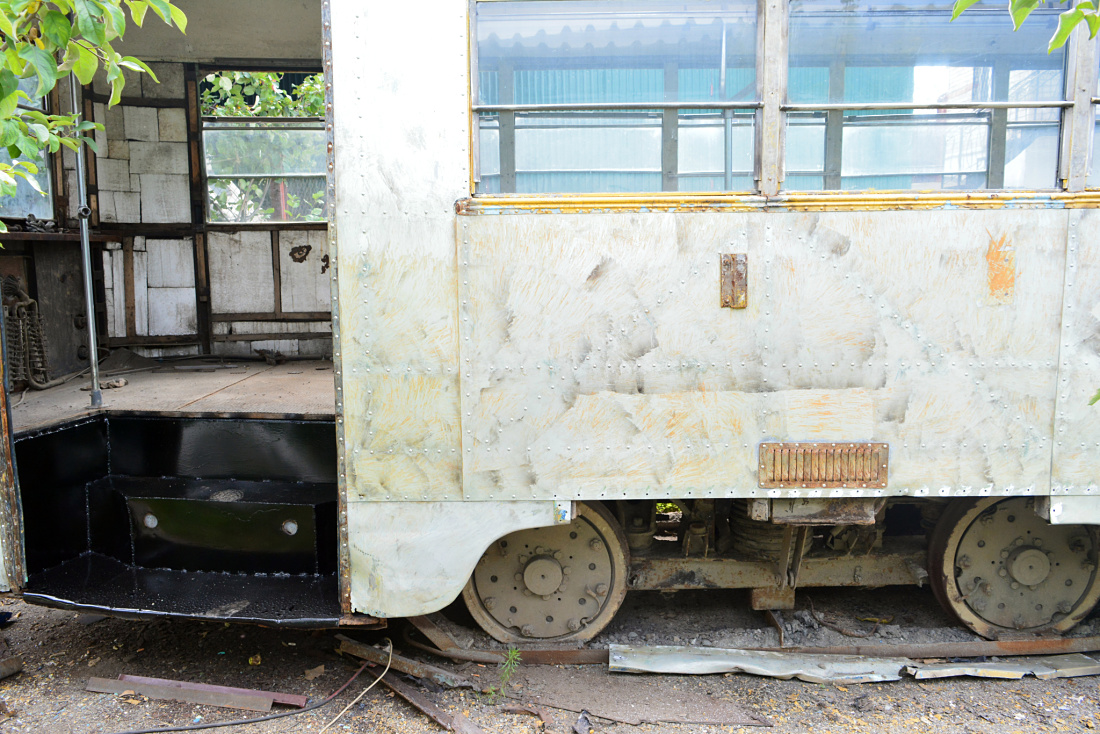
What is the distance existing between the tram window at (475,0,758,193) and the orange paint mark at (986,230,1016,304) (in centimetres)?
105

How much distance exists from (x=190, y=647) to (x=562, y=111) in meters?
3.38

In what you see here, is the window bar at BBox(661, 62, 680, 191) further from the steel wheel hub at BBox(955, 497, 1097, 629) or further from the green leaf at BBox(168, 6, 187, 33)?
the steel wheel hub at BBox(955, 497, 1097, 629)

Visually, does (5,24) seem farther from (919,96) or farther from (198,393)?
(919,96)

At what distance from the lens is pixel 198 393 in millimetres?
4582

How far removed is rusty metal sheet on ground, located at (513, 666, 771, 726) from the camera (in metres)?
3.44

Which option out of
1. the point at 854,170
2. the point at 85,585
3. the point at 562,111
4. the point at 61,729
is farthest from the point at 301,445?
the point at 854,170

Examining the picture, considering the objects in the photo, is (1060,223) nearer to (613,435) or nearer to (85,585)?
(613,435)

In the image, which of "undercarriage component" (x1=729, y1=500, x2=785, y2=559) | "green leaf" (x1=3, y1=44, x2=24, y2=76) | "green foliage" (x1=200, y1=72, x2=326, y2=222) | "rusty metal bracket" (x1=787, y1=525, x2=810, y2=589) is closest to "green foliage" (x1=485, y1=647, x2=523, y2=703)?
"undercarriage component" (x1=729, y1=500, x2=785, y2=559)

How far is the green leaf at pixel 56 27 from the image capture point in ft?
8.57

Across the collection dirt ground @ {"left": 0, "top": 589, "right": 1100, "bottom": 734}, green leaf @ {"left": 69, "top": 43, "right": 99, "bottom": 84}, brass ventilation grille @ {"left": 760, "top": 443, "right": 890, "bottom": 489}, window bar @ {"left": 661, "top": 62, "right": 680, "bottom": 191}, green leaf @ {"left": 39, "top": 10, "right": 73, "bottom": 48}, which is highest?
green leaf @ {"left": 39, "top": 10, "right": 73, "bottom": 48}

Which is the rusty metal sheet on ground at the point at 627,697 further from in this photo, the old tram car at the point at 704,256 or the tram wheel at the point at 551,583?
the old tram car at the point at 704,256

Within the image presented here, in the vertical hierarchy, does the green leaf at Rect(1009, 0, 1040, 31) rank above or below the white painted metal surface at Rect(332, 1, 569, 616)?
above

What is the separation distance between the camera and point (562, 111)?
10.7 ft

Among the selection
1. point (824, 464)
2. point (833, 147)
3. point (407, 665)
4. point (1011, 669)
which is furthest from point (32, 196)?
point (1011, 669)
